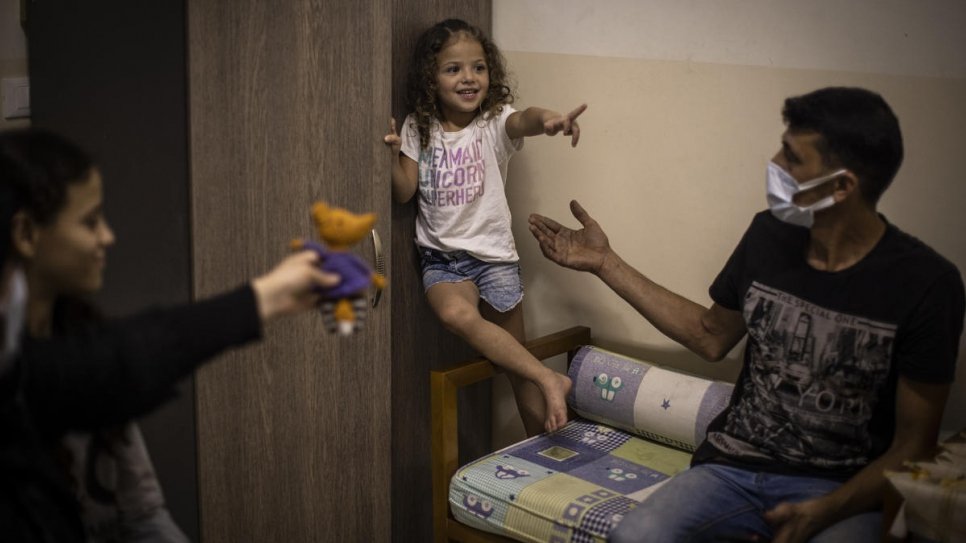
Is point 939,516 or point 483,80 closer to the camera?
point 939,516

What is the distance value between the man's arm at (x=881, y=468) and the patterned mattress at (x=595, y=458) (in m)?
0.35

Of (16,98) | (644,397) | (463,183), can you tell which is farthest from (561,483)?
(16,98)

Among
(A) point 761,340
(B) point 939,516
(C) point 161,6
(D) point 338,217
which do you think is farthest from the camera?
(C) point 161,6

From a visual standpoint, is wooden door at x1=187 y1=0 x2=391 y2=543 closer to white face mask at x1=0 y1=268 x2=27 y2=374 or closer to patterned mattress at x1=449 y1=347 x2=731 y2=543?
patterned mattress at x1=449 y1=347 x2=731 y2=543

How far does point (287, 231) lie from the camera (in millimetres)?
2230

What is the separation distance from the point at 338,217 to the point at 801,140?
941mm

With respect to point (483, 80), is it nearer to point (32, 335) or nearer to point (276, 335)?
point (276, 335)

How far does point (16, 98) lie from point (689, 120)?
207 cm

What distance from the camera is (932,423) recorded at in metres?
1.71

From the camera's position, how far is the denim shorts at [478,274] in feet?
7.86

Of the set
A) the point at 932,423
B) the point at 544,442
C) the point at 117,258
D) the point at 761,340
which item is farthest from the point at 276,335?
the point at 932,423

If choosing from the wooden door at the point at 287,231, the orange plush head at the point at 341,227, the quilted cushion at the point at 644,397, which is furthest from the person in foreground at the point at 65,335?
the quilted cushion at the point at 644,397

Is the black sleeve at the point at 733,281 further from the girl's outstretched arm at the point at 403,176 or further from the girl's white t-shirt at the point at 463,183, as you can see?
the girl's outstretched arm at the point at 403,176

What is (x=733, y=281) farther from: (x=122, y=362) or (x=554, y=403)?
(x=122, y=362)
